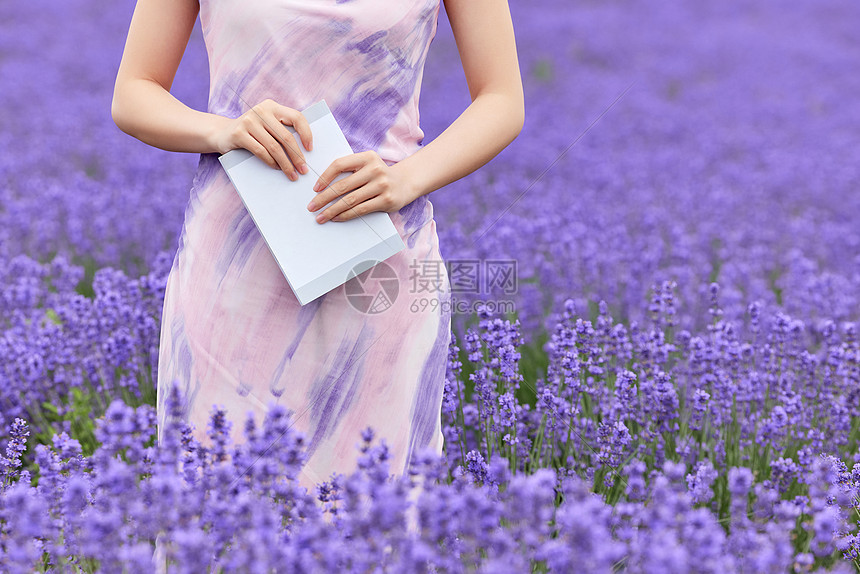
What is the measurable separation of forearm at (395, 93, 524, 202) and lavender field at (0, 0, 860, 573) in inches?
20.8

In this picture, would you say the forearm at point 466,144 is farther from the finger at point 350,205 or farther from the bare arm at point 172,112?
the bare arm at point 172,112

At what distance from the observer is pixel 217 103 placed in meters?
1.52


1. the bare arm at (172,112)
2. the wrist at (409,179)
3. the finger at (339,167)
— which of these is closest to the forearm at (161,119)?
the bare arm at (172,112)

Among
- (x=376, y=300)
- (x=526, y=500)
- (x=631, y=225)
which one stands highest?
(x=631, y=225)

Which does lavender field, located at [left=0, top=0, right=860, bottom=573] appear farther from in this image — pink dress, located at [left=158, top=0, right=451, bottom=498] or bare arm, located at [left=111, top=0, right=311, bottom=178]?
bare arm, located at [left=111, top=0, right=311, bottom=178]

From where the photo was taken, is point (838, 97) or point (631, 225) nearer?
point (631, 225)

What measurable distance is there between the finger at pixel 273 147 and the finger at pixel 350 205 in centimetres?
10

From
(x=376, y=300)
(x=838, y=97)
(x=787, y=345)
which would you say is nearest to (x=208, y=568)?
(x=376, y=300)

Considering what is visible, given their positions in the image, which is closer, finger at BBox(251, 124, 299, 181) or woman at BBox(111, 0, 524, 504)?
finger at BBox(251, 124, 299, 181)

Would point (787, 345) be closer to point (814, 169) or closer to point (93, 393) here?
point (93, 393)

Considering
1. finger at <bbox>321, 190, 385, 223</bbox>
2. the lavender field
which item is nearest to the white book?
finger at <bbox>321, 190, 385, 223</bbox>

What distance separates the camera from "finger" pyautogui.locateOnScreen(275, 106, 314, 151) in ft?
4.41

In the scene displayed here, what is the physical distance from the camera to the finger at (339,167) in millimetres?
1324

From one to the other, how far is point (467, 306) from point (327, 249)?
5.40 feet
